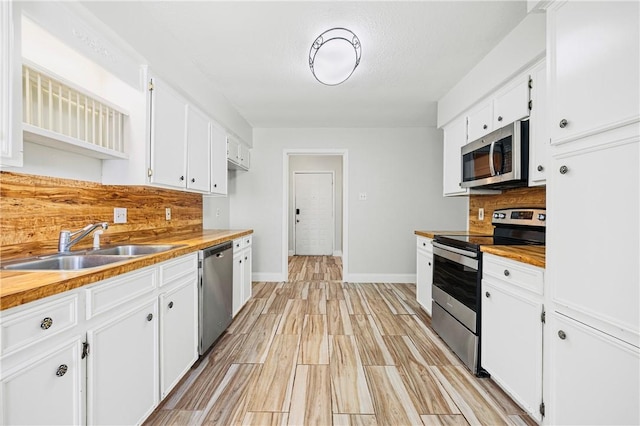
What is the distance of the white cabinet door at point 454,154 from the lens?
2.97 meters

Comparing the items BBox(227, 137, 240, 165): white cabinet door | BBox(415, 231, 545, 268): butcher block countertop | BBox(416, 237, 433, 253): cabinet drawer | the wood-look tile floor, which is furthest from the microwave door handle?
BBox(227, 137, 240, 165): white cabinet door

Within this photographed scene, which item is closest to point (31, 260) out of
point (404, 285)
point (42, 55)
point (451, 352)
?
point (42, 55)

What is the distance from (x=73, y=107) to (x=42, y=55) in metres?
0.26

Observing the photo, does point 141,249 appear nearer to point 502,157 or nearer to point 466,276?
point 466,276

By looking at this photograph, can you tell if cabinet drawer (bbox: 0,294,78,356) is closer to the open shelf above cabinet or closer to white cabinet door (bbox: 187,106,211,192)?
the open shelf above cabinet

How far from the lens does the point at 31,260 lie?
1392mm

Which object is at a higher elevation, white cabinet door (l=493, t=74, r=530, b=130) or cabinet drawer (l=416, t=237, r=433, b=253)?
white cabinet door (l=493, t=74, r=530, b=130)

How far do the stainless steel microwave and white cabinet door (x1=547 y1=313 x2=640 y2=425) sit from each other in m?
1.05

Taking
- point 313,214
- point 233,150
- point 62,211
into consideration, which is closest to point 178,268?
Result: point 62,211

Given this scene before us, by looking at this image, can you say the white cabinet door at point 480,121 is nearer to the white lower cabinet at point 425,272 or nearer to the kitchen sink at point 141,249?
the white lower cabinet at point 425,272

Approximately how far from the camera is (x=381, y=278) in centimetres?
459

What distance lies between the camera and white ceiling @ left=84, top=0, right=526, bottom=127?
1839 mm

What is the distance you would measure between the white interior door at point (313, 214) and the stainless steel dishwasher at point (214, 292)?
14.5 feet

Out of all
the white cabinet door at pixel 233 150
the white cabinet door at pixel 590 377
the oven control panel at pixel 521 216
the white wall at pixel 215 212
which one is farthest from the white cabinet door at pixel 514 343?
the white wall at pixel 215 212
